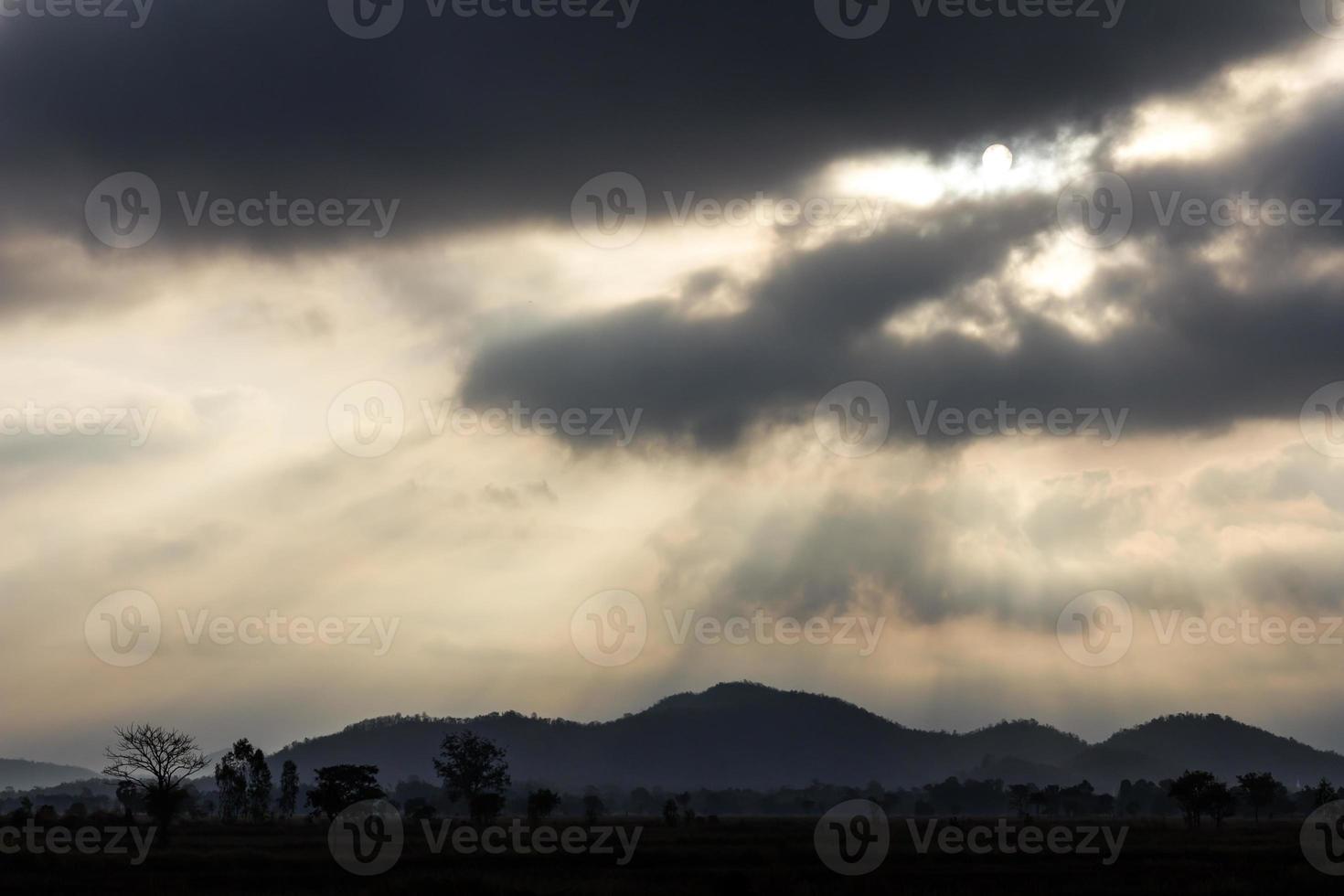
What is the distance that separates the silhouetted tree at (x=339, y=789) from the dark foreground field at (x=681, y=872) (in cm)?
3354

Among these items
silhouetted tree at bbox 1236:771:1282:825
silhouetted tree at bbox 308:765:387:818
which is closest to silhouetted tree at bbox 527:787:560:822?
silhouetted tree at bbox 308:765:387:818

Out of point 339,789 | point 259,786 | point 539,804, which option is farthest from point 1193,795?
point 259,786

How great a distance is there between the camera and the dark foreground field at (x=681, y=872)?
58.2 m

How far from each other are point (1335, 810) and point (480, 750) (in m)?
106

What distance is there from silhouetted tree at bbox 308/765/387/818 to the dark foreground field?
3354 cm

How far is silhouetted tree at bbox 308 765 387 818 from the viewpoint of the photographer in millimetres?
125188

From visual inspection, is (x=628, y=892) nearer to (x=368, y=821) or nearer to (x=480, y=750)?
(x=368, y=821)

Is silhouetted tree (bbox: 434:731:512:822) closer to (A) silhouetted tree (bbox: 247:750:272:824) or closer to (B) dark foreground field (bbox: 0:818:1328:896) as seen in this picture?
(A) silhouetted tree (bbox: 247:750:272:824)

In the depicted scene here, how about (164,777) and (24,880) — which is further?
(164,777)

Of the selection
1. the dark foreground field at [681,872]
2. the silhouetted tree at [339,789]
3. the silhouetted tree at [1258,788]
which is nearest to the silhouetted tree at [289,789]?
the silhouetted tree at [339,789]

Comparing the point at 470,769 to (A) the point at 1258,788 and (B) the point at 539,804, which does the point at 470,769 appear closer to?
(B) the point at 539,804

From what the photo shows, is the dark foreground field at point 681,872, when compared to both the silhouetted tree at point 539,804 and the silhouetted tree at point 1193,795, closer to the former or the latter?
the silhouetted tree at point 539,804

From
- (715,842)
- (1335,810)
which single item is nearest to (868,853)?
→ (715,842)

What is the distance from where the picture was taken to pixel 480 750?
166250mm
